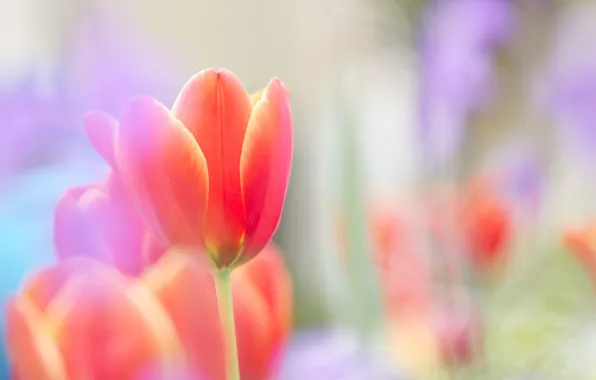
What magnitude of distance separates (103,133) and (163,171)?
1 cm

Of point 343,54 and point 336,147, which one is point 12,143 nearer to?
point 336,147

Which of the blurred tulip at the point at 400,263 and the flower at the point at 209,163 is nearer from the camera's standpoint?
the flower at the point at 209,163

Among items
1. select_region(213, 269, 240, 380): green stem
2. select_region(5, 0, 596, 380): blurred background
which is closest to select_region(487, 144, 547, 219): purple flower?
select_region(5, 0, 596, 380): blurred background

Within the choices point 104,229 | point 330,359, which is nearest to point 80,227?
point 104,229

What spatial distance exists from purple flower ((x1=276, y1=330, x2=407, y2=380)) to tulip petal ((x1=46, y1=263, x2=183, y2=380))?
0.23 ft

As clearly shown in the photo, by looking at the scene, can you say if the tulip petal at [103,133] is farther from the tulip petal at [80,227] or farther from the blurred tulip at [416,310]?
the blurred tulip at [416,310]

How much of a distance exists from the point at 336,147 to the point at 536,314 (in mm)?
107

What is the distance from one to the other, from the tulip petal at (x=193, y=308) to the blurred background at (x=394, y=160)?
3cm

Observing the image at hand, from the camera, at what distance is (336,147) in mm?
265

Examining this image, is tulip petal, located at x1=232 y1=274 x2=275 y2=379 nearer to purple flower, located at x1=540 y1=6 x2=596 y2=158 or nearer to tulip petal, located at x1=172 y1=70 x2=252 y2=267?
tulip petal, located at x1=172 y1=70 x2=252 y2=267

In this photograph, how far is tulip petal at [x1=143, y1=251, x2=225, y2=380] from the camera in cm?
10

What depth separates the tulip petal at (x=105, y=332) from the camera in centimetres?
10

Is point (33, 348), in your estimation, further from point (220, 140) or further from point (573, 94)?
point (573, 94)

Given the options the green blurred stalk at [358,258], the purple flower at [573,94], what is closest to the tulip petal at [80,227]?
the green blurred stalk at [358,258]
